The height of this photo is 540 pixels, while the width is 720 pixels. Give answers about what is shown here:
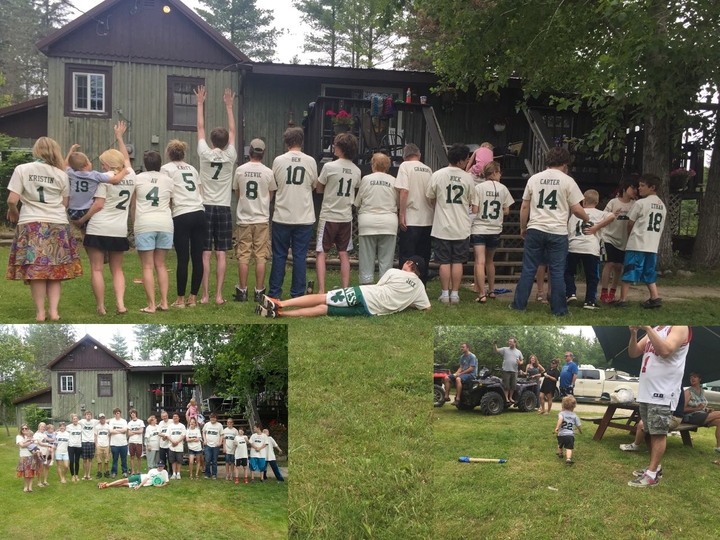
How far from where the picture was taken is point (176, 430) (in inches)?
149

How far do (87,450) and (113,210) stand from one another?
3.07 m

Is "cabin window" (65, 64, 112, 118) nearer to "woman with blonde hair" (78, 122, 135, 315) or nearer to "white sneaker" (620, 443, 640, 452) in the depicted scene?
"woman with blonde hair" (78, 122, 135, 315)

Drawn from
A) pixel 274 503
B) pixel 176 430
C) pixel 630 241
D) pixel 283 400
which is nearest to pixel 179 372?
pixel 176 430

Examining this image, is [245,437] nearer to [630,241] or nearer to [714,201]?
[630,241]

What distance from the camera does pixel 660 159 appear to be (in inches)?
469

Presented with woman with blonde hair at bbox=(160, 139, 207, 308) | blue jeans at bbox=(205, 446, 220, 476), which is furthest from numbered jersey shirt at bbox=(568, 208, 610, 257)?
blue jeans at bbox=(205, 446, 220, 476)

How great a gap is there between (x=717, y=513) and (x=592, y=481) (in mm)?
755

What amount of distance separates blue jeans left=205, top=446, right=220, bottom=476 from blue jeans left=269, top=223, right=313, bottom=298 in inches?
124

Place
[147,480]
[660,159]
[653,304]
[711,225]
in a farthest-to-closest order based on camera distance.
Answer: [711,225] → [660,159] → [653,304] → [147,480]

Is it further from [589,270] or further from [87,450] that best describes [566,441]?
[589,270]

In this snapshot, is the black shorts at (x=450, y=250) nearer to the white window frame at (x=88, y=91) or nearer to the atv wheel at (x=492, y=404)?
the atv wheel at (x=492, y=404)

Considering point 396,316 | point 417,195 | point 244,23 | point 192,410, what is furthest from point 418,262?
point 244,23

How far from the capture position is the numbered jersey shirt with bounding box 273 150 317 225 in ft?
22.6

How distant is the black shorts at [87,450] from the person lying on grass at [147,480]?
6.7 inches
